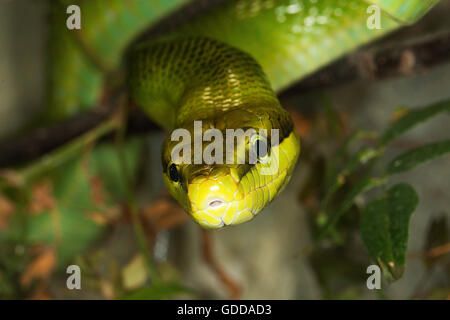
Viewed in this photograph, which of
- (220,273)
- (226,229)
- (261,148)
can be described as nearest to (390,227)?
(261,148)

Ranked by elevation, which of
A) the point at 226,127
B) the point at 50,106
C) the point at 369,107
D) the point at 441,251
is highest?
the point at 50,106

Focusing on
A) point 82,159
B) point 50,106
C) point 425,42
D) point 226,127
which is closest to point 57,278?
point 82,159

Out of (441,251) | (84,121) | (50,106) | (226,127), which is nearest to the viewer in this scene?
(226,127)

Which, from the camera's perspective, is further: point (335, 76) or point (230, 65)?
point (335, 76)

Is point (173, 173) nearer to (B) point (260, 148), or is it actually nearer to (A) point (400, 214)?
(B) point (260, 148)

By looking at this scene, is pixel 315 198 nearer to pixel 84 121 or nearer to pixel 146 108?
pixel 146 108

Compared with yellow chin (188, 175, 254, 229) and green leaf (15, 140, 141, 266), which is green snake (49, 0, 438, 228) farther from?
green leaf (15, 140, 141, 266)

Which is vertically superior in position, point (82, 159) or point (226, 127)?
point (82, 159)

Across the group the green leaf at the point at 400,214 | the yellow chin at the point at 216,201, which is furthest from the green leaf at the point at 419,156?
the yellow chin at the point at 216,201
